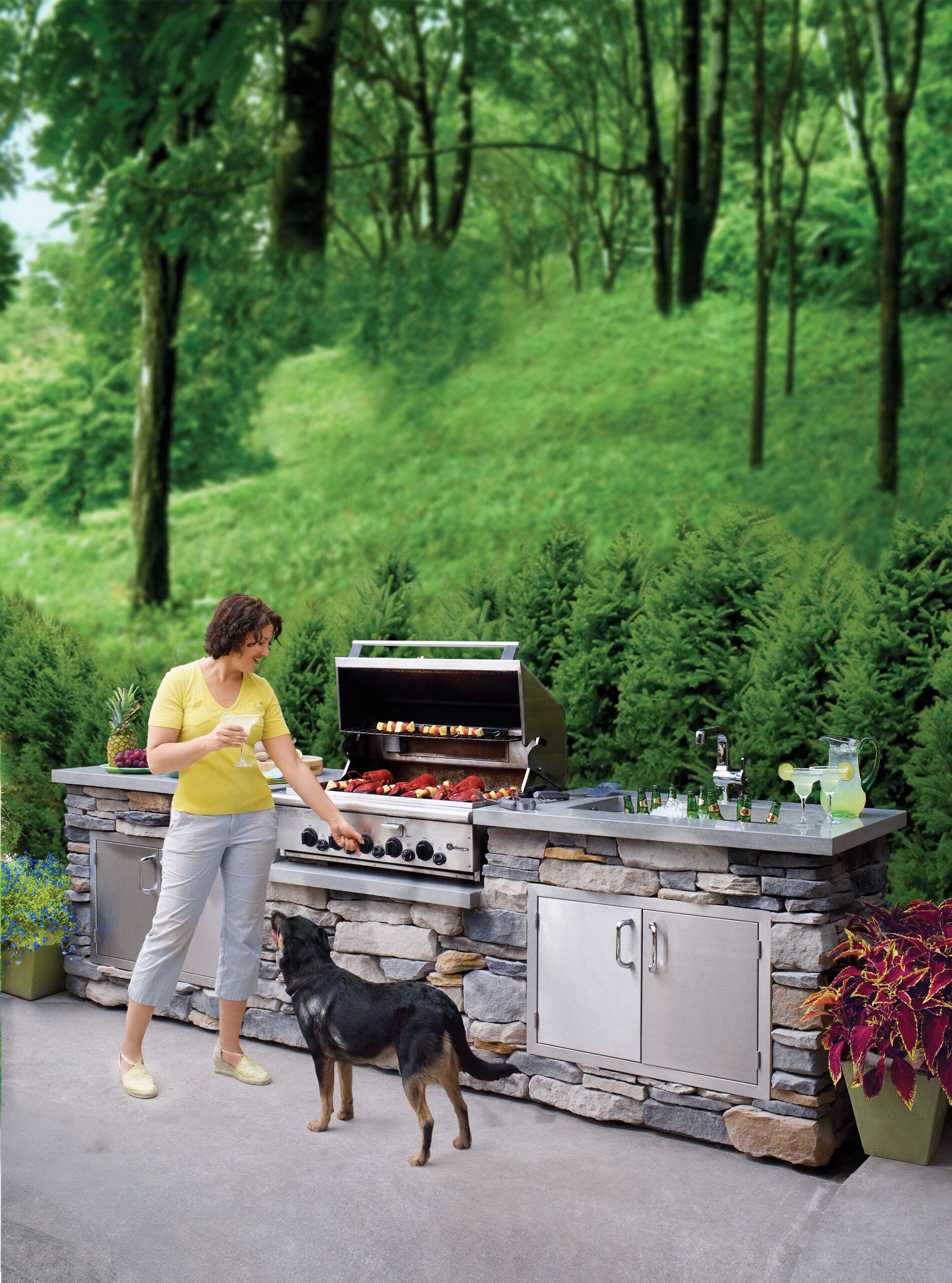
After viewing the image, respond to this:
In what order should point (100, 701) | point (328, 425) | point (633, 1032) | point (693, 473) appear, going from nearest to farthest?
point (633, 1032) < point (100, 701) < point (693, 473) < point (328, 425)

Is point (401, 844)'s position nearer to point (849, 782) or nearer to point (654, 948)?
point (654, 948)

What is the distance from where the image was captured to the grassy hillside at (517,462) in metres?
6.95

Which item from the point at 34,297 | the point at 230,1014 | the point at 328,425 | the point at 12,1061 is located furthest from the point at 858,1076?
the point at 34,297

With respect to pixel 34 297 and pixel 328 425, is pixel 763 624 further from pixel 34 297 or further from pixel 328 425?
pixel 34 297

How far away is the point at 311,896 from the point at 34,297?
7157 millimetres

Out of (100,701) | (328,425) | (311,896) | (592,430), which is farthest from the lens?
(328,425)

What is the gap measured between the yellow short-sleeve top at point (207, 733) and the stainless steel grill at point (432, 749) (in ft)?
1.49

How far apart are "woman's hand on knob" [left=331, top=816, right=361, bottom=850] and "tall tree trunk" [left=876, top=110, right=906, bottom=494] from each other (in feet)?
14.9

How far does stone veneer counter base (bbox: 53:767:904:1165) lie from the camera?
3.22m

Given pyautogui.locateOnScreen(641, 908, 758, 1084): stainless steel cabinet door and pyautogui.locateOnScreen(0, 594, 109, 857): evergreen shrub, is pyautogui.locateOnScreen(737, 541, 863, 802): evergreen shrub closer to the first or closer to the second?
pyautogui.locateOnScreen(641, 908, 758, 1084): stainless steel cabinet door

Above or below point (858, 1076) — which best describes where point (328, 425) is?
above

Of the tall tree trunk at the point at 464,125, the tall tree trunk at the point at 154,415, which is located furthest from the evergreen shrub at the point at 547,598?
the tall tree trunk at the point at 154,415

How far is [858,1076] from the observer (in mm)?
3174

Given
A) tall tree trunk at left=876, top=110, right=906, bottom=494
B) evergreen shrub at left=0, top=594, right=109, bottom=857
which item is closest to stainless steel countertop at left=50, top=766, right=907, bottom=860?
evergreen shrub at left=0, top=594, right=109, bottom=857
